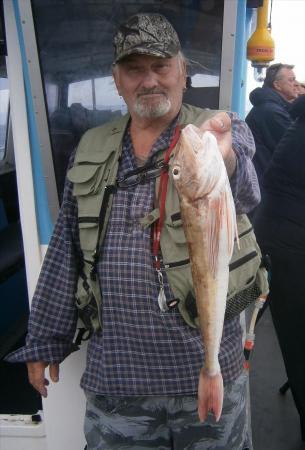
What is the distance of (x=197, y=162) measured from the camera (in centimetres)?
115

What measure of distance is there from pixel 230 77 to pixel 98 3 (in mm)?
777

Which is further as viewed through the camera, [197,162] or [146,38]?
[146,38]

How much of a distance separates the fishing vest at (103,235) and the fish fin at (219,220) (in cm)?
43

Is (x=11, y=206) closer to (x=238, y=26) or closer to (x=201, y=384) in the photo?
(x=238, y=26)

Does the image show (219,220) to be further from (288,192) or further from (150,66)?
(288,192)

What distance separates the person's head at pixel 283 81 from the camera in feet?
16.5

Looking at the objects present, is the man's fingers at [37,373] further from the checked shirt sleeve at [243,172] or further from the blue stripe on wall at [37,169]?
the checked shirt sleeve at [243,172]

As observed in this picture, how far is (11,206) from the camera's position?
17.4 feet

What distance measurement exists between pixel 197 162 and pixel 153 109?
0.71 meters

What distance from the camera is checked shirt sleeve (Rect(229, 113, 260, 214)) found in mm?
1562

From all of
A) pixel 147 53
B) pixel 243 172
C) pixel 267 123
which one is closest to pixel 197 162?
pixel 243 172

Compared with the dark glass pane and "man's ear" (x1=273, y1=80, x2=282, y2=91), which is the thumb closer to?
the dark glass pane

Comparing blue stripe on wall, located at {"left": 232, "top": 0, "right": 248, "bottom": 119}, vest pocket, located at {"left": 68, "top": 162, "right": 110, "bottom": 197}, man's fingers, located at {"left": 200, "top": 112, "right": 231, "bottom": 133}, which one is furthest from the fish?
blue stripe on wall, located at {"left": 232, "top": 0, "right": 248, "bottom": 119}

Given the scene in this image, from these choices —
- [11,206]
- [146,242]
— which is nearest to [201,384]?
[146,242]
